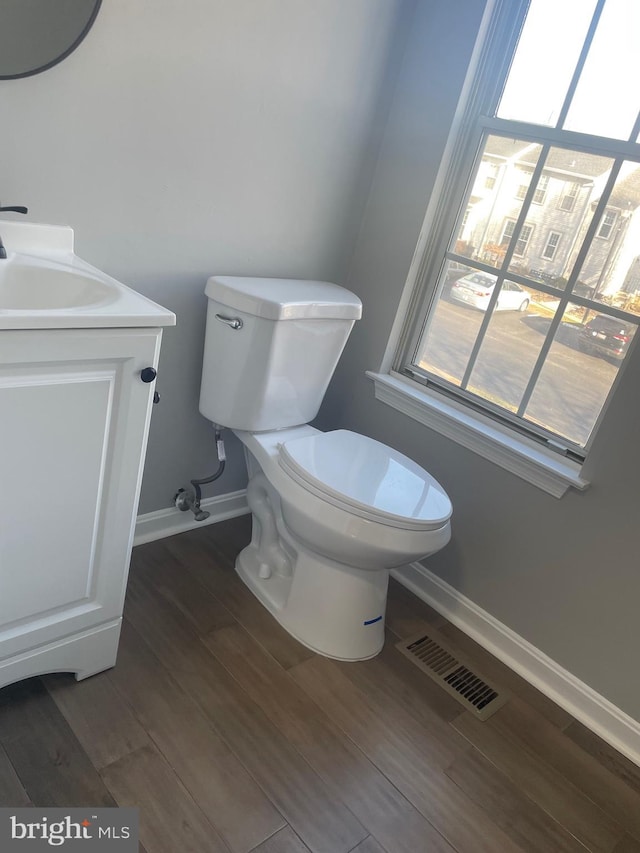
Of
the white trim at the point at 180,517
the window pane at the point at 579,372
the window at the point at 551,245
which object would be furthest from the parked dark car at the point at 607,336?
the white trim at the point at 180,517

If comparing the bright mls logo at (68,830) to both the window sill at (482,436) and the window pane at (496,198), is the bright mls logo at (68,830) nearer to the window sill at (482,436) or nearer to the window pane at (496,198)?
the window sill at (482,436)

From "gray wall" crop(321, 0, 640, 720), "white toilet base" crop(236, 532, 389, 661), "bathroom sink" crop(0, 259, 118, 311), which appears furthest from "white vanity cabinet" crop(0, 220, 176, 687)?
"gray wall" crop(321, 0, 640, 720)

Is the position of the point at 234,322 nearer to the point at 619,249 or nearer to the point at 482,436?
the point at 482,436

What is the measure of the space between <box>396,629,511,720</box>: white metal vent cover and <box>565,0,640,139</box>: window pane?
148 cm

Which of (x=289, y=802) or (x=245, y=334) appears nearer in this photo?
(x=289, y=802)

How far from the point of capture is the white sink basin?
1.08 metres

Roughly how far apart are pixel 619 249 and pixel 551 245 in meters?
0.18

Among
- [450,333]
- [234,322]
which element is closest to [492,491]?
[450,333]

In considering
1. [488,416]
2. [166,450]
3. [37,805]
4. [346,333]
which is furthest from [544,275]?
[37,805]

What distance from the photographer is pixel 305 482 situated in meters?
1.58

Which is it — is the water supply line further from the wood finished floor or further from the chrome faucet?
the chrome faucet

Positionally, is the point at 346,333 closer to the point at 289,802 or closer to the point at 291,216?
the point at 291,216

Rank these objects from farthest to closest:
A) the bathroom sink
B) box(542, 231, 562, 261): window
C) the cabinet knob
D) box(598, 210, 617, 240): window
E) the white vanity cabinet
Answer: box(542, 231, 562, 261): window, box(598, 210, 617, 240): window, the bathroom sink, the cabinet knob, the white vanity cabinet

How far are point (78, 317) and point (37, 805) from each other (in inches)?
35.9
